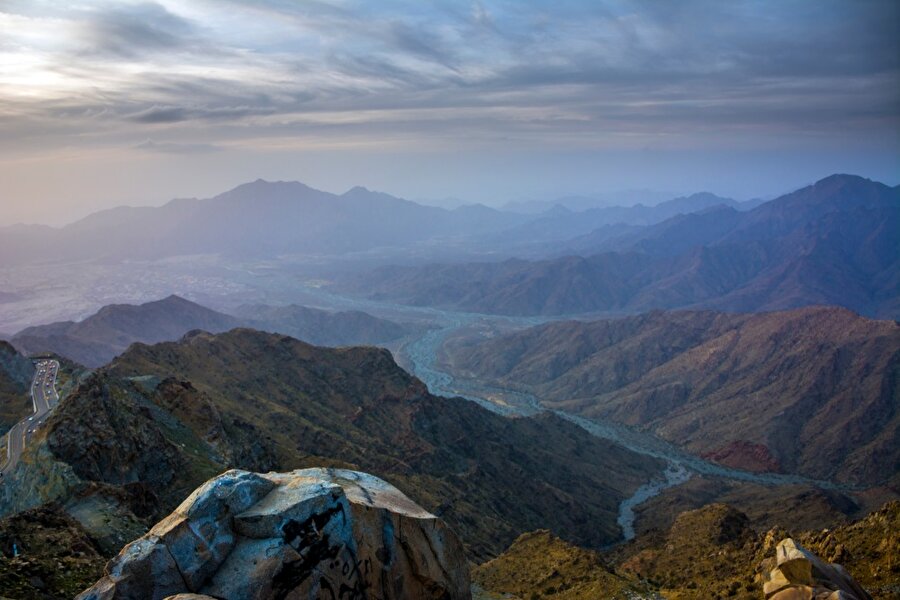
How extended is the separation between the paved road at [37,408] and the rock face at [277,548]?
35.4 m

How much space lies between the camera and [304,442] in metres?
96.5

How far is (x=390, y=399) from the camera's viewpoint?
136 meters

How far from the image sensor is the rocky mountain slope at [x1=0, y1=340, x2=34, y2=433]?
6494 cm

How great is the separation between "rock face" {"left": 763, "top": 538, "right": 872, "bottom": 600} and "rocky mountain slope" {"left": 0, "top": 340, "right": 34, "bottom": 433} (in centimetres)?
7006

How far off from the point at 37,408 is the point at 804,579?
245 feet

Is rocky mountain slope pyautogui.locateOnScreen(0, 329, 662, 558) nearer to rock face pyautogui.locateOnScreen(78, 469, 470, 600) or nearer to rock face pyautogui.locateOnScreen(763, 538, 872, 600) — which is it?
rock face pyautogui.locateOnScreen(78, 469, 470, 600)

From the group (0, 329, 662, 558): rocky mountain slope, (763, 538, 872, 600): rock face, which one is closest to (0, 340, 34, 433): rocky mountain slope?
(0, 329, 662, 558): rocky mountain slope

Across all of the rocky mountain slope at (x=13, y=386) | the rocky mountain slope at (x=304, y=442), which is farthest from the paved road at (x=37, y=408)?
the rocky mountain slope at (x=304, y=442)

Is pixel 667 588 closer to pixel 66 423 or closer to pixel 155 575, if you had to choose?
pixel 155 575

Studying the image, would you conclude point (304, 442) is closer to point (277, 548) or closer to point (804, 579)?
point (277, 548)

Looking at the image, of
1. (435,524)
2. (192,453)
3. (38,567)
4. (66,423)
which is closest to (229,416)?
(192,453)

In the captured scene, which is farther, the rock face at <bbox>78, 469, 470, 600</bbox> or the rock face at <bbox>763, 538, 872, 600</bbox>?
the rock face at <bbox>763, 538, 872, 600</bbox>

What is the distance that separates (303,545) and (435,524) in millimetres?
7340

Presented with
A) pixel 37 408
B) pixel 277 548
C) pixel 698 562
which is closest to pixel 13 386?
pixel 37 408
